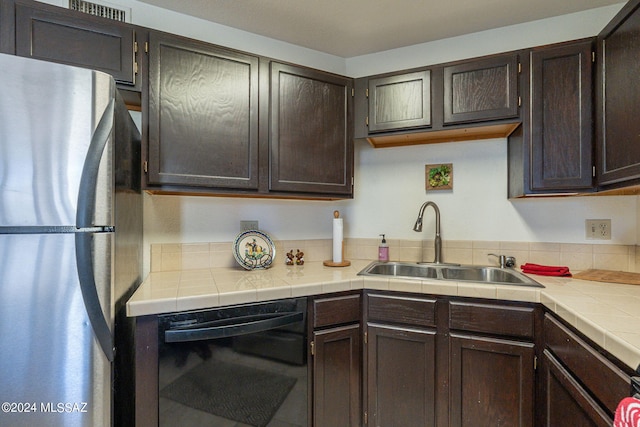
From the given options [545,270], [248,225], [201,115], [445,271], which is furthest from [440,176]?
[201,115]

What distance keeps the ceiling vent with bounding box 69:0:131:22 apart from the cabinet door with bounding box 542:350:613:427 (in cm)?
254

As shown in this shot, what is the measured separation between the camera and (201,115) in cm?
156

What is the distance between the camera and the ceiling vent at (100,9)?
1565mm

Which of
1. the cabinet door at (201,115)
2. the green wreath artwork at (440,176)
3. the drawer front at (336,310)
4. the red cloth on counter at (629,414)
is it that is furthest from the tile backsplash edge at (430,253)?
the red cloth on counter at (629,414)

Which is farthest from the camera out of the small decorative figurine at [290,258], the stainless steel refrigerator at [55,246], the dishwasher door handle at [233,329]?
the small decorative figurine at [290,258]

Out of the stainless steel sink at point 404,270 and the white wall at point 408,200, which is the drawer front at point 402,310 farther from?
the white wall at point 408,200

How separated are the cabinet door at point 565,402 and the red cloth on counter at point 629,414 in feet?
0.82

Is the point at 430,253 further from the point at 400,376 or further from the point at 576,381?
the point at 576,381

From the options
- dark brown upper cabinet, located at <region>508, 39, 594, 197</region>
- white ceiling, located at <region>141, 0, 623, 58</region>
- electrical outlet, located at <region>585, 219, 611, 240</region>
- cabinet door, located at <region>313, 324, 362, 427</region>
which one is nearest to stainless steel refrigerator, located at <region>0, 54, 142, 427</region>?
cabinet door, located at <region>313, 324, 362, 427</region>

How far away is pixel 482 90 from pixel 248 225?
161cm

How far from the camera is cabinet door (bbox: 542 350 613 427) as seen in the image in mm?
915

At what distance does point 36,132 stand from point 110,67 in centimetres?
59

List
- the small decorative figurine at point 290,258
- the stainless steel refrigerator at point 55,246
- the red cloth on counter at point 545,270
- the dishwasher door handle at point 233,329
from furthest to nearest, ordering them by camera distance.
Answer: the small decorative figurine at point 290,258
the red cloth on counter at point 545,270
the dishwasher door handle at point 233,329
the stainless steel refrigerator at point 55,246

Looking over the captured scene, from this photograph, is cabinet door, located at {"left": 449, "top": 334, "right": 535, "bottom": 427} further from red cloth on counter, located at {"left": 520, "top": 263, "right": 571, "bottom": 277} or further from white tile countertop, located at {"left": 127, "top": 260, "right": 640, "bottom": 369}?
red cloth on counter, located at {"left": 520, "top": 263, "right": 571, "bottom": 277}
